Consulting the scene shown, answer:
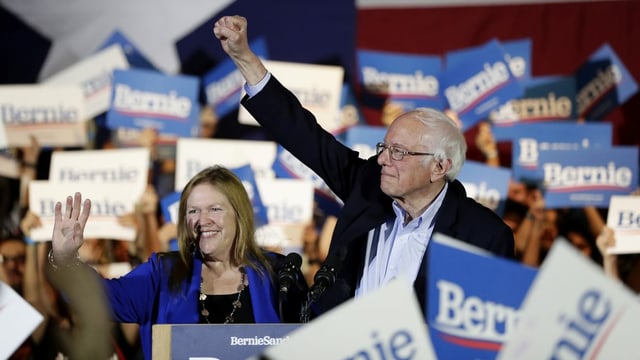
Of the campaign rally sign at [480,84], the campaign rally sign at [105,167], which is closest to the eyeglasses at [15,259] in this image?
the campaign rally sign at [105,167]

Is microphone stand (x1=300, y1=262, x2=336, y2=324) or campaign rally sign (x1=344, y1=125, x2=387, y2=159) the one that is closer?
microphone stand (x1=300, y1=262, x2=336, y2=324)

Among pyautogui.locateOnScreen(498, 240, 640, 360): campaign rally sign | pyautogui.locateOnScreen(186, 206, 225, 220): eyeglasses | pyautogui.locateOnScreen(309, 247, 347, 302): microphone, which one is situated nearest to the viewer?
pyautogui.locateOnScreen(498, 240, 640, 360): campaign rally sign

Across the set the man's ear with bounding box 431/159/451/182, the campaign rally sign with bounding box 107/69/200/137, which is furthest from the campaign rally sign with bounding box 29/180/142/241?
the man's ear with bounding box 431/159/451/182

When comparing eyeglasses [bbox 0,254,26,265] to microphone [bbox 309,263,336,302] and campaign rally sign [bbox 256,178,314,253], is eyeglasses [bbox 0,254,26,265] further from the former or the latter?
microphone [bbox 309,263,336,302]

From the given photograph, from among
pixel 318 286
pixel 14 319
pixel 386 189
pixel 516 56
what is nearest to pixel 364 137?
pixel 516 56

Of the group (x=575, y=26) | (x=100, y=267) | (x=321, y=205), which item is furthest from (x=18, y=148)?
(x=575, y=26)

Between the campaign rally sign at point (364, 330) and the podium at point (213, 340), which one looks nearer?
the campaign rally sign at point (364, 330)

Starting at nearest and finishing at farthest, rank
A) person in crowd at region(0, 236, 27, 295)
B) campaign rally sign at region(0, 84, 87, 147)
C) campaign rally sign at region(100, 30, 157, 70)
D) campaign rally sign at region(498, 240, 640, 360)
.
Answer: campaign rally sign at region(498, 240, 640, 360) < person in crowd at region(0, 236, 27, 295) < campaign rally sign at region(0, 84, 87, 147) < campaign rally sign at region(100, 30, 157, 70)

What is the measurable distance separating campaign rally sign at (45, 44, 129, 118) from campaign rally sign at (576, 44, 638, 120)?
8.85 feet

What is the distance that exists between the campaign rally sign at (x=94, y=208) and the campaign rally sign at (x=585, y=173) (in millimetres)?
2245

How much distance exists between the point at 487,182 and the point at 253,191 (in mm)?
1363

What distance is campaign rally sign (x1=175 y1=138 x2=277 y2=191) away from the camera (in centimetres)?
510

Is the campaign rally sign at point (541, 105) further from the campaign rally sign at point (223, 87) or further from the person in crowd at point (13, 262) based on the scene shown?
the person in crowd at point (13, 262)

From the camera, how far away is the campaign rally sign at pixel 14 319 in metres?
1.96
